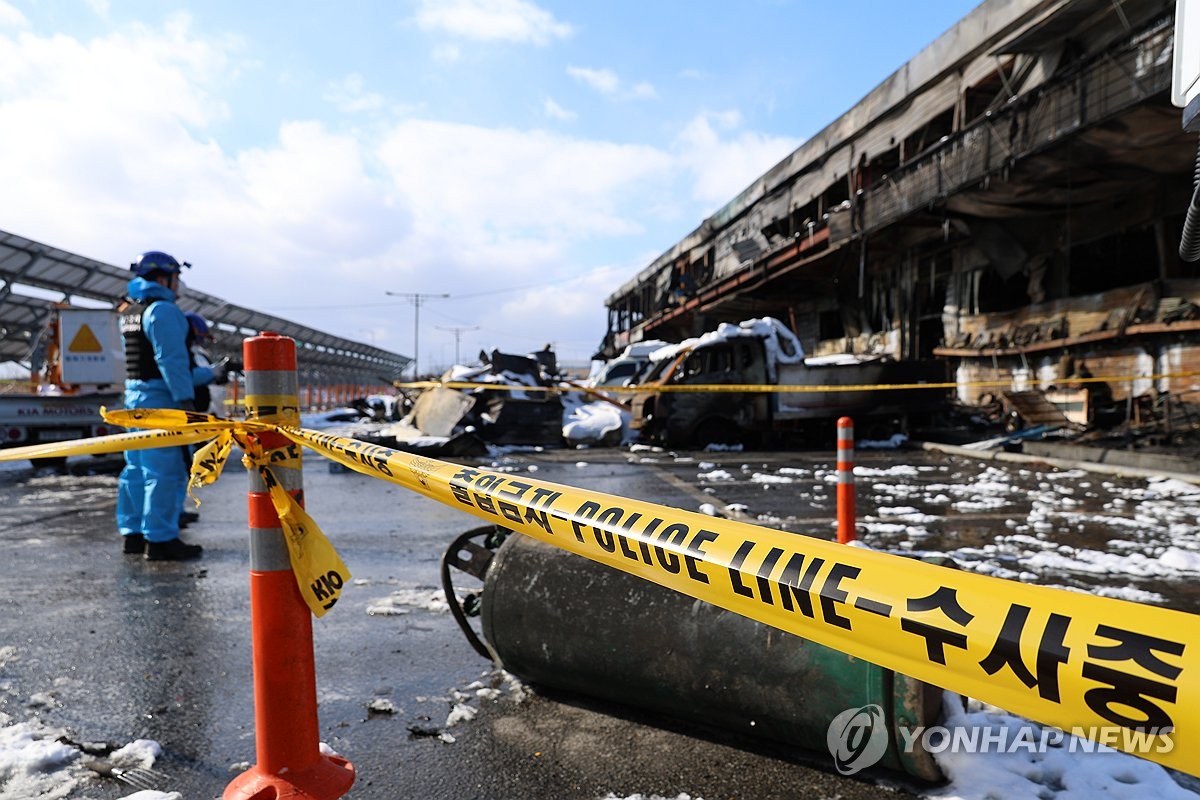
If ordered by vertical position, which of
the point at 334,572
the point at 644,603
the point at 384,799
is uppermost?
the point at 334,572

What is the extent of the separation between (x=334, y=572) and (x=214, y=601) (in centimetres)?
251

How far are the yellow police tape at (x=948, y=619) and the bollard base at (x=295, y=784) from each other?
83cm

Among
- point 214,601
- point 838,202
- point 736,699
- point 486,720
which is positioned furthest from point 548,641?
point 838,202

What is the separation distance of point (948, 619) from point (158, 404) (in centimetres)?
507

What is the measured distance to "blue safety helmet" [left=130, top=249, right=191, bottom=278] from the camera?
14.8 feet

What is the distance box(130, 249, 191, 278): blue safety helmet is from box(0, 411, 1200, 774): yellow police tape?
456cm

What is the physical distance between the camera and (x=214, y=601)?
3564 mm

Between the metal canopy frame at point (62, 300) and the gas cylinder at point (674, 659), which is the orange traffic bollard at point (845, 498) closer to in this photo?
the gas cylinder at point (674, 659)

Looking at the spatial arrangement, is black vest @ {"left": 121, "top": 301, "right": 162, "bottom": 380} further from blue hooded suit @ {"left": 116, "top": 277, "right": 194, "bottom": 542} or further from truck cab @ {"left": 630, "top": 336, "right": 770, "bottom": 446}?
truck cab @ {"left": 630, "top": 336, "right": 770, "bottom": 446}

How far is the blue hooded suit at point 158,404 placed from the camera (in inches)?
171

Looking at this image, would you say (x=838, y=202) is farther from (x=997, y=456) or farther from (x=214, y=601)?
(x=214, y=601)

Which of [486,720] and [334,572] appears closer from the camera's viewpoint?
Answer: [334,572]

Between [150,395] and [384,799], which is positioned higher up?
[150,395]

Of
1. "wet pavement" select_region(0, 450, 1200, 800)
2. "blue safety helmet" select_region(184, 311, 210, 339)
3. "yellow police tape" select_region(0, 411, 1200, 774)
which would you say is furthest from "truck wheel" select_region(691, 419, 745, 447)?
"yellow police tape" select_region(0, 411, 1200, 774)
